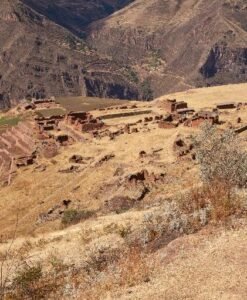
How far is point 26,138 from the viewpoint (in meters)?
63.9

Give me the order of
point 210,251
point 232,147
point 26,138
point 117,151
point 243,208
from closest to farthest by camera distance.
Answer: point 210,251
point 243,208
point 232,147
point 117,151
point 26,138

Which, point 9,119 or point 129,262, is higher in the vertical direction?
point 129,262

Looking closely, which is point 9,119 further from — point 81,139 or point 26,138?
point 81,139

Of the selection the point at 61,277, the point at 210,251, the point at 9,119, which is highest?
the point at 210,251

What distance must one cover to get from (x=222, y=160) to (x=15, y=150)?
45387 millimetres

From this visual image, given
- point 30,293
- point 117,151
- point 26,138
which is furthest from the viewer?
point 26,138

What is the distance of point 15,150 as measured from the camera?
6022 cm

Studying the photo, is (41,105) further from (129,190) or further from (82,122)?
(129,190)

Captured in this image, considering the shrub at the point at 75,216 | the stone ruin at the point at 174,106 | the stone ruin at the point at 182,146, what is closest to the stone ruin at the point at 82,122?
the stone ruin at the point at 174,106

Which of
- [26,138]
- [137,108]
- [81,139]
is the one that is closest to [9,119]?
[137,108]

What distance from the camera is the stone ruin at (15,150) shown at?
52569 millimetres

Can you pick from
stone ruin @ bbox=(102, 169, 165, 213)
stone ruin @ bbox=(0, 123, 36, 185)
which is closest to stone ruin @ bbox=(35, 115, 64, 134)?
stone ruin @ bbox=(0, 123, 36, 185)

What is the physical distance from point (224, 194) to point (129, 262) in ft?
10.4

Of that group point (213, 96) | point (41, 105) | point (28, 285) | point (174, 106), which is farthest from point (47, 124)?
point (28, 285)
